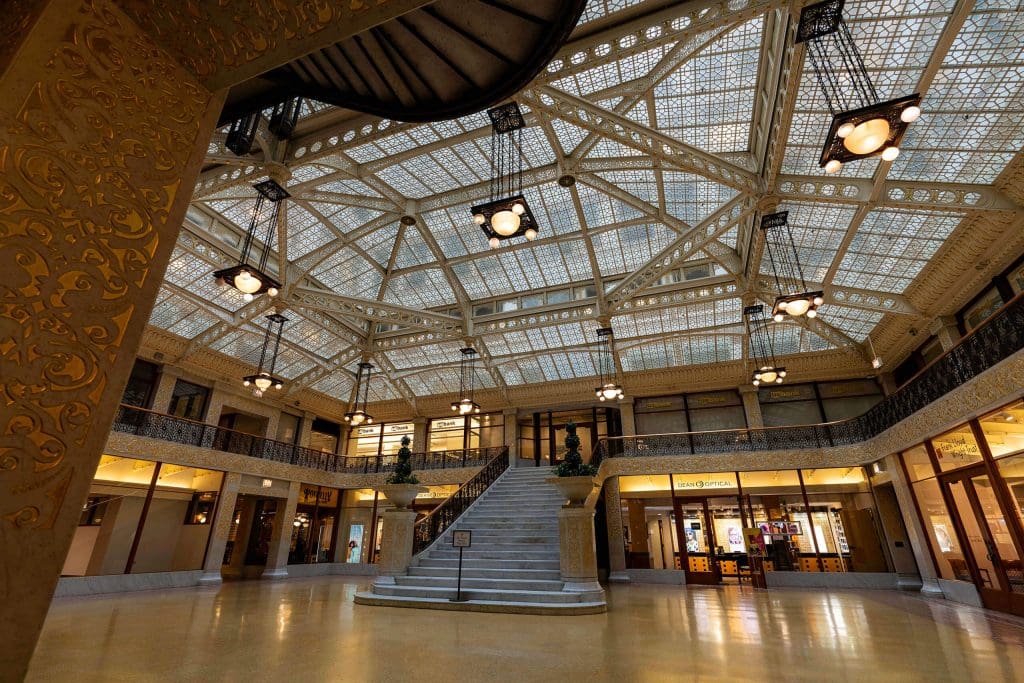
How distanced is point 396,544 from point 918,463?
455 inches

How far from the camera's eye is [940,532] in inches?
396

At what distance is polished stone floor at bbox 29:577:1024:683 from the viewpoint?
13.1 feet

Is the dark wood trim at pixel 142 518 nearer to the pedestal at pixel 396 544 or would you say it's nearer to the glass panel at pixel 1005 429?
the pedestal at pixel 396 544

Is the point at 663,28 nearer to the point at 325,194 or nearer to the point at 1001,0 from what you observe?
the point at 1001,0

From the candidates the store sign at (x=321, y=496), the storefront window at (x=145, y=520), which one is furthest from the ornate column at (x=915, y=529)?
the storefront window at (x=145, y=520)

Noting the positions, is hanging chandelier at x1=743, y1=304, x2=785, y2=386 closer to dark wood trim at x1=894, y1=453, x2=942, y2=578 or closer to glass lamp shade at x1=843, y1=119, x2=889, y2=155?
dark wood trim at x1=894, y1=453, x2=942, y2=578

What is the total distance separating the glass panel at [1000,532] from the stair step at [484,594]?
7098mm

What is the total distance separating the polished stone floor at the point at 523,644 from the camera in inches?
158

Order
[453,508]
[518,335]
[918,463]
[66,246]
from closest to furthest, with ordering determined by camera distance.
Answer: [66,246], [918,463], [453,508], [518,335]

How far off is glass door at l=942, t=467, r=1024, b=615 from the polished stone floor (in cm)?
50

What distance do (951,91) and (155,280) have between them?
386 inches

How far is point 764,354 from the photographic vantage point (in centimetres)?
1527

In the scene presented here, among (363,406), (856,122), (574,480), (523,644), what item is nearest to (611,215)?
(574,480)

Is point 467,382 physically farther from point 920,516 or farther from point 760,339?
point 920,516
